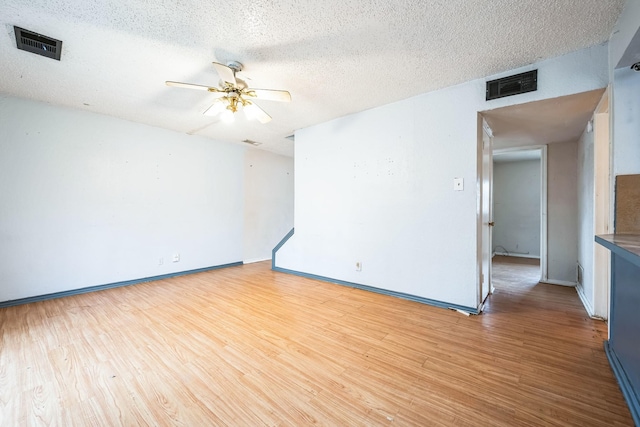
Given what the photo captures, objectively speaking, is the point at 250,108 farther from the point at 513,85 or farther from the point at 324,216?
the point at 513,85

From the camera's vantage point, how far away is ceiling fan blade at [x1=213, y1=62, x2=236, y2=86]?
2029 millimetres

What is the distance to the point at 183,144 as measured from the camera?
436 cm

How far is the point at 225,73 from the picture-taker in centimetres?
212

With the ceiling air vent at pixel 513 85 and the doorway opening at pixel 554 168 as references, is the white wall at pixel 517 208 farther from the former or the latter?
the ceiling air vent at pixel 513 85

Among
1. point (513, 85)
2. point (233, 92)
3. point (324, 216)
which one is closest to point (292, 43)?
point (233, 92)

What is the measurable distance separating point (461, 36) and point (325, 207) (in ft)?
8.25

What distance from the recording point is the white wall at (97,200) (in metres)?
2.99

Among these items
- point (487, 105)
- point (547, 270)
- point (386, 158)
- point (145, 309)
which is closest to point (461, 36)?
point (487, 105)

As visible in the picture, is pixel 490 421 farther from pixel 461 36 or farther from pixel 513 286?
pixel 513 286

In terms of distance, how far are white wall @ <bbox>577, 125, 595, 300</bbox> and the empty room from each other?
0.07 metres

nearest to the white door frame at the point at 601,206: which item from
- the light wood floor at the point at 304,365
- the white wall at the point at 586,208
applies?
the white wall at the point at 586,208

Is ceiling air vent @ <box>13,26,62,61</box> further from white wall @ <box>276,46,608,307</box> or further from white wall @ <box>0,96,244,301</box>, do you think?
white wall @ <box>276,46,608,307</box>

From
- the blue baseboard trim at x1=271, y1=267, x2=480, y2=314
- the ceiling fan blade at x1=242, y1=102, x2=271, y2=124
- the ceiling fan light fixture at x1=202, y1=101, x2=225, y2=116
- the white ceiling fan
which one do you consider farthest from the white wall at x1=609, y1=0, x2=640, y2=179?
the ceiling fan light fixture at x1=202, y1=101, x2=225, y2=116

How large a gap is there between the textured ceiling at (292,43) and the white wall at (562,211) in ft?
7.30
